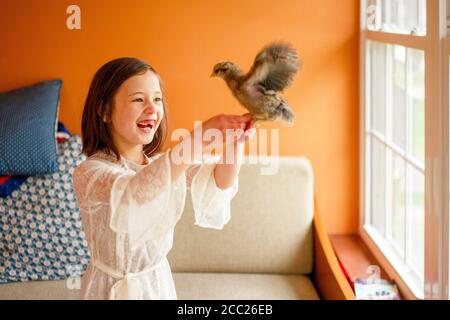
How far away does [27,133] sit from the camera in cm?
147

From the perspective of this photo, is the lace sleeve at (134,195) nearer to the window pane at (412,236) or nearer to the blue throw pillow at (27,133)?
the window pane at (412,236)

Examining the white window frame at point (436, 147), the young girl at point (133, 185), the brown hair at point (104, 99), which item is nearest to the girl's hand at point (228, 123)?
the young girl at point (133, 185)

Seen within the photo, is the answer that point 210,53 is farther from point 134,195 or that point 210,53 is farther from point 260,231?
point 134,195

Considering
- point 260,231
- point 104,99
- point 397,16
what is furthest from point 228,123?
point 260,231

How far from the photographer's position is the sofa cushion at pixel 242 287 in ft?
4.63

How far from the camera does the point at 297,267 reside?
1.54 meters

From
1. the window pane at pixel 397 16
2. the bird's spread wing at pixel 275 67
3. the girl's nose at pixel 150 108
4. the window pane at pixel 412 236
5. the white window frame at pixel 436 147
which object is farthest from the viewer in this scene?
the window pane at pixel 412 236

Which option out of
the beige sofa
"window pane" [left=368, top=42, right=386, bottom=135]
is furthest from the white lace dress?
"window pane" [left=368, top=42, right=386, bottom=135]

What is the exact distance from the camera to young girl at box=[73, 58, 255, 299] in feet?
2.18

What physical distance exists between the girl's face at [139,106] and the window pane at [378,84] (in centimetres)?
88

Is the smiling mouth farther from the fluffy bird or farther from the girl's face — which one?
the fluffy bird

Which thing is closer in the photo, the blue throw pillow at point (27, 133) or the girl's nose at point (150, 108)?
the girl's nose at point (150, 108)

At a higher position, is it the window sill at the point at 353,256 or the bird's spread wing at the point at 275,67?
the bird's spread wing at the point at 275,67
